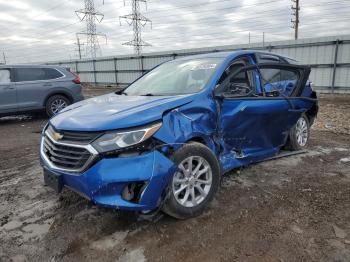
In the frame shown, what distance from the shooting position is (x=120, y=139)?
2.88 metres

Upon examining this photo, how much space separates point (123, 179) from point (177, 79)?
1.82m

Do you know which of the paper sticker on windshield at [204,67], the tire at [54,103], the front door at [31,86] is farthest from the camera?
the tire at [54,103]

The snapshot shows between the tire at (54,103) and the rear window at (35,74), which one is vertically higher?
the rear window at (35,74)

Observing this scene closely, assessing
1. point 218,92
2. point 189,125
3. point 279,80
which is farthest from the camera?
point 279,80

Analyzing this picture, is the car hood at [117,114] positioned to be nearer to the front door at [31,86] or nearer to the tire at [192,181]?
the tire at [192,181]

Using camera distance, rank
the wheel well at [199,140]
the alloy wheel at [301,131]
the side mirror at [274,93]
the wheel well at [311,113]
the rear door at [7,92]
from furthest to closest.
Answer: the rear door at [7,92] < the wheel well at [311,113] < the alloy wheel at [301,131] < the side mirror at [274,93] < the wheel well at [199,140]

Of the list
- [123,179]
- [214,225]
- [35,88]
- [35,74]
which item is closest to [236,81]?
[214,225]

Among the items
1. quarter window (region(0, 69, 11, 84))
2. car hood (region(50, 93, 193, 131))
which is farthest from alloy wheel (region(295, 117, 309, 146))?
quarter window (region(0, 69, 11, 84))

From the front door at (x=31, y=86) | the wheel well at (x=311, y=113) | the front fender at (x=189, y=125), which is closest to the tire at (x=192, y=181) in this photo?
the front fender at (x=189, y=125)

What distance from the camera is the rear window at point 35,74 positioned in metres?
9.66

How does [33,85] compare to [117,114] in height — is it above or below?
below

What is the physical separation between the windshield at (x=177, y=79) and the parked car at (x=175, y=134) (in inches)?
0.7

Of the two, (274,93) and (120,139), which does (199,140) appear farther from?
(274,93)

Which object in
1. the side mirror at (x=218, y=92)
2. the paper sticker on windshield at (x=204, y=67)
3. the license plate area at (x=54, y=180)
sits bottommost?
the license plate area at (x=54, y=180)
